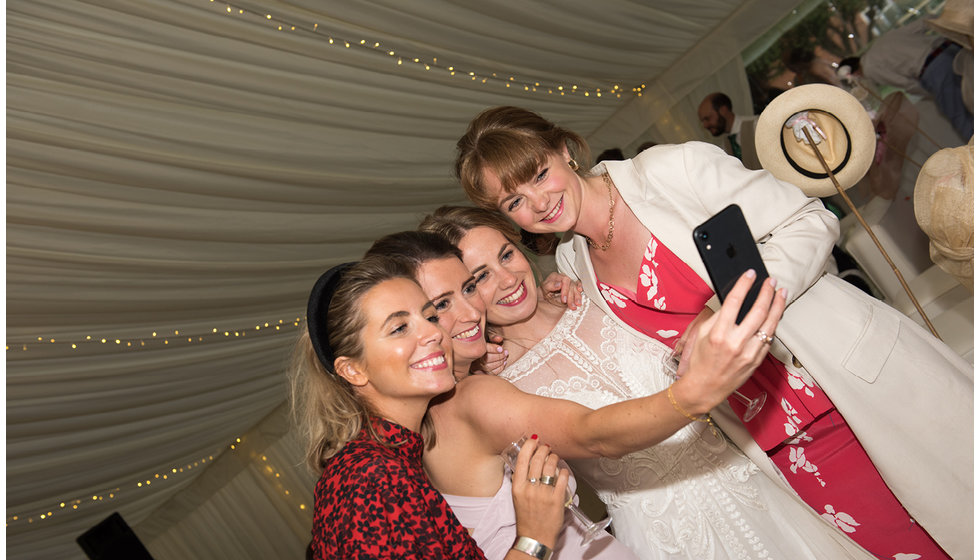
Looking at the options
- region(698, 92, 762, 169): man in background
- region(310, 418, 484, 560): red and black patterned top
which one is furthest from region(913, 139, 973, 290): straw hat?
region(698, 92, 762, 169): man in background

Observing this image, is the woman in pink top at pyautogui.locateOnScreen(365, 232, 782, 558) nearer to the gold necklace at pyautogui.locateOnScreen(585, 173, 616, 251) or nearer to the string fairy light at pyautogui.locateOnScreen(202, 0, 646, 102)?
the gold necklace at pyautogui.locateOnScreen(585, 173, 616, 251)

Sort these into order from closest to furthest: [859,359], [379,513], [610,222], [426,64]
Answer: [379,513], [859,359], [610,222], [426,64]

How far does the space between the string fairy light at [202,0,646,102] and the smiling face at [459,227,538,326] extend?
4.19 feet

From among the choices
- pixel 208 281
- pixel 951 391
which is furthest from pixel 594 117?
pixel 951 391

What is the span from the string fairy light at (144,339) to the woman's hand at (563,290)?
1.25 m

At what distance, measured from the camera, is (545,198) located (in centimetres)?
216

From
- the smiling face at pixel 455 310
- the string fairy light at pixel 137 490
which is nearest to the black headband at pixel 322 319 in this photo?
the smiling face at pixel 455 310

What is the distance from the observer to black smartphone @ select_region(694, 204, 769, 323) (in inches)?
50.5

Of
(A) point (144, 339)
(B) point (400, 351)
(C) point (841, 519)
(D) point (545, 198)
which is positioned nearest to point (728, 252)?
(B) point (400, 351)

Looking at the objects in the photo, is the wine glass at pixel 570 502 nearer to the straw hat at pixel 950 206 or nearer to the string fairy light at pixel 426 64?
the straw hat at pixel 950 206

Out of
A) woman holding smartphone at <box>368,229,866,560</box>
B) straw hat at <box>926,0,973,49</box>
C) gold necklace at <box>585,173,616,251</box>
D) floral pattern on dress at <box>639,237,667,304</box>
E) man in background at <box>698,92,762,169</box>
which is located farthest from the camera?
man in background at <box>698,92,762,169</box>

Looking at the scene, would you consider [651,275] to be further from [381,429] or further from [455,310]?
[381,429]

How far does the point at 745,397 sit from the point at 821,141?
95 centimetres

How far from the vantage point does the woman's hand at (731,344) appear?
1.26m
